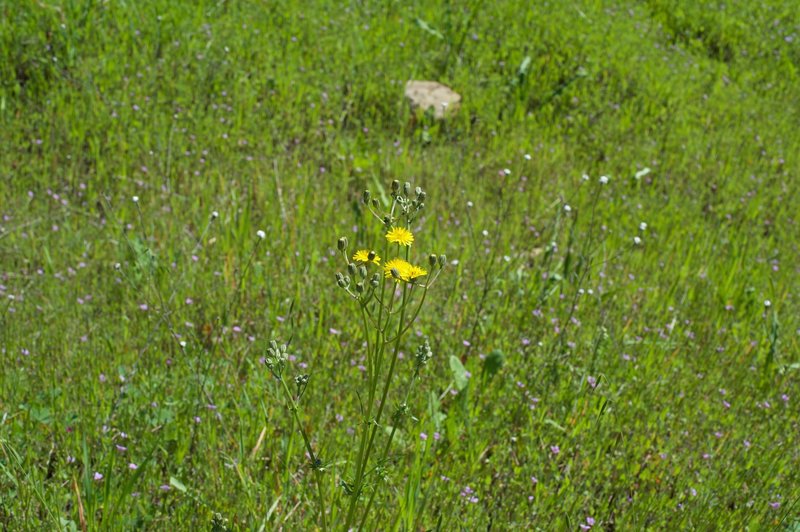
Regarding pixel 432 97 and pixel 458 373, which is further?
pixel 432 97

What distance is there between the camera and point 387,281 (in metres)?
3.74

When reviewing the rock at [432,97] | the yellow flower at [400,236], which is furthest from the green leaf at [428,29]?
the yellow flower at [400,236]

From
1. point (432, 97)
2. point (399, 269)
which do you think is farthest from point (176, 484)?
point (432, 97)

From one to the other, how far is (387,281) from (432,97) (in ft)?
7.95

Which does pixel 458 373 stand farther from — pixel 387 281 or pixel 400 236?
pixel 400 236

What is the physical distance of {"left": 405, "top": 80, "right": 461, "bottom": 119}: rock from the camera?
223 inches

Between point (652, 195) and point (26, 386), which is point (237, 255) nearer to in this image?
point (26, 386)

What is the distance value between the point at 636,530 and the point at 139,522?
1571mm

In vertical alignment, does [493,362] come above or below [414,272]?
below

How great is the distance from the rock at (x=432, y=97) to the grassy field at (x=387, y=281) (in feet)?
0.37

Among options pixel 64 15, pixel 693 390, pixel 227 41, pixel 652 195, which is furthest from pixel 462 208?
pixel 64 15

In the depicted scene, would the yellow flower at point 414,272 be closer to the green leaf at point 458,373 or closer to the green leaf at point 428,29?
the green leaf at point 458,373

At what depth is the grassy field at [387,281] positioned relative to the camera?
8.80 feet

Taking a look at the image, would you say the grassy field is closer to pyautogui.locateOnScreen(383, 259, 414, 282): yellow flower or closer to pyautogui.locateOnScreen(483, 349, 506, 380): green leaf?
pyautogui.locateOnScreen(483, 349, 506, 380): green leaf
